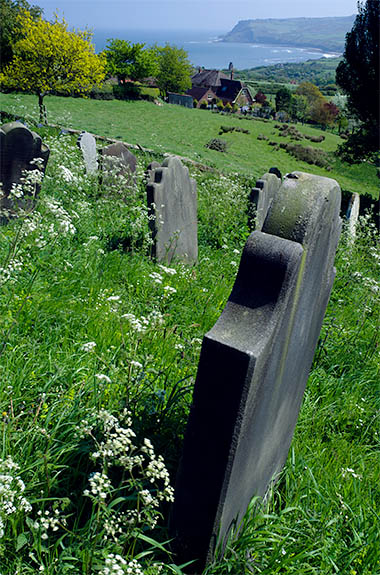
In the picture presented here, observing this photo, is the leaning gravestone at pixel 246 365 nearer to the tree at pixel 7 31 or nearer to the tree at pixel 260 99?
the tree at pixel 7 31

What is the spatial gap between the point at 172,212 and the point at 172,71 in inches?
2778

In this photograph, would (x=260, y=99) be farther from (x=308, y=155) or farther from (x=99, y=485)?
(x=99, y=485)

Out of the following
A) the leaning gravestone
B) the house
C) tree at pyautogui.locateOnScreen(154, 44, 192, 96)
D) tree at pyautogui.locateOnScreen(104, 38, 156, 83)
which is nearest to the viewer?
the leaning gravestone

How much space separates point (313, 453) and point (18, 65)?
23.6 metres

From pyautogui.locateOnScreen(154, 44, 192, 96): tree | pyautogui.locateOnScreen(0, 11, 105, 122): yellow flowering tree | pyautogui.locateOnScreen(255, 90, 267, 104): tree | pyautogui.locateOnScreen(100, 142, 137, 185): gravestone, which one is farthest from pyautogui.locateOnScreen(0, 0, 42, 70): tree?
pyautogui.locateOnScreen(255, 90, 267, 104): tree

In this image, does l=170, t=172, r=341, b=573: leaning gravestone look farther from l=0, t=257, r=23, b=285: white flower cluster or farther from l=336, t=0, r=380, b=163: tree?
l=336, t=0, r=380, b=163: tree

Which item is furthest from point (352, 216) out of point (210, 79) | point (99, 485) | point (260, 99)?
point (260, 99)

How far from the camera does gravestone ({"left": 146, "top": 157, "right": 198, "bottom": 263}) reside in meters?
5.78

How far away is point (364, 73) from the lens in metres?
19.0

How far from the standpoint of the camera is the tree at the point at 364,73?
1877cm

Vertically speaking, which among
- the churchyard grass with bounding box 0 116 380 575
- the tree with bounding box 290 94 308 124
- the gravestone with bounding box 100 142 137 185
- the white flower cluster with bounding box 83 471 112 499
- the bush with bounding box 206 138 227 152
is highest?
the tree with bounding box 290 94 308 124

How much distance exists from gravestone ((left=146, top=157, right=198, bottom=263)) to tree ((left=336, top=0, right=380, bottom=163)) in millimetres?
15871

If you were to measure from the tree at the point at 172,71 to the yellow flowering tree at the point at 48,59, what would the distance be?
4838 cm

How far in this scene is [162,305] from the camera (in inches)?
173
